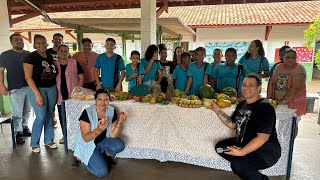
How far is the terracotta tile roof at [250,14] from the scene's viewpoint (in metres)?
10.4

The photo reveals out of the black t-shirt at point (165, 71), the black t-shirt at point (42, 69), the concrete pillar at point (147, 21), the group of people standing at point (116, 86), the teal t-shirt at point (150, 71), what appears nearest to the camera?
the group of people standing at point (116, 86)

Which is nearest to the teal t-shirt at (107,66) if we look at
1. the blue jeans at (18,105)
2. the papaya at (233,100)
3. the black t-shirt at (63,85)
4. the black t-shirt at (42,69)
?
the black t-shirt at (63,85)

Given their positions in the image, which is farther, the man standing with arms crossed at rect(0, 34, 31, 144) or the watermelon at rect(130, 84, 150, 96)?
the man standing with arms crossed at rect(0, 34, 31, 144)

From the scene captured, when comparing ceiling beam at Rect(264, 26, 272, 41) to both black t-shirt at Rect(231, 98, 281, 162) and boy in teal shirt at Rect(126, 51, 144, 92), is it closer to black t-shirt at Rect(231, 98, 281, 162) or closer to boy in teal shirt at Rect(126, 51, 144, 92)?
boy in teal shirt at Rect(126, 51, 144, 92)

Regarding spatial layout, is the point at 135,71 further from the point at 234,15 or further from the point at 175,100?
the point at 234,15

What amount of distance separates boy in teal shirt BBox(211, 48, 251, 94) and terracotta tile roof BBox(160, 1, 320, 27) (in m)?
6.77

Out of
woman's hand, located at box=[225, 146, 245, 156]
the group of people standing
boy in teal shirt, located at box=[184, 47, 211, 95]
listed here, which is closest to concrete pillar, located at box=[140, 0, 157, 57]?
the group of people standing

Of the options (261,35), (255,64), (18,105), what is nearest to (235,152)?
(255,64)

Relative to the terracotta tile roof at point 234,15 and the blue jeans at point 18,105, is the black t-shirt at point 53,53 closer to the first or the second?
the blue jeans at point 18,105

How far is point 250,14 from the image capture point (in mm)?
11461

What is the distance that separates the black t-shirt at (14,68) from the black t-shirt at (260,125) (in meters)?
3.26

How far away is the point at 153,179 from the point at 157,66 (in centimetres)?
202

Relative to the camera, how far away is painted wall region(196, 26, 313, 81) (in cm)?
1091

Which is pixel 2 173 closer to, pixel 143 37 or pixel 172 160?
pixel 172 160
